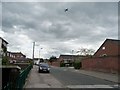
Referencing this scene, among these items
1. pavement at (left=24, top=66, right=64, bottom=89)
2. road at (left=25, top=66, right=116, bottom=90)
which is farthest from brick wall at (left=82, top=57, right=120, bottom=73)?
pavement at (left=24, top=66, right=64, bottom=89)

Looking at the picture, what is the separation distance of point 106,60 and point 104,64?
0.91m

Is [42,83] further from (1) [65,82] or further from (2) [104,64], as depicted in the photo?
(2) [104,64]

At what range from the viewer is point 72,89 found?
16922 millimetres

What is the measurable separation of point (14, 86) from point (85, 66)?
4132 cm

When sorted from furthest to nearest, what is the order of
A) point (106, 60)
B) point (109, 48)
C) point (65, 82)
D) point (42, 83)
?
point (109, 48) < point (106, 60) < point (65, 82) < point (42, 83)

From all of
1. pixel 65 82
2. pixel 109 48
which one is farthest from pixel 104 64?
pixel 65 82

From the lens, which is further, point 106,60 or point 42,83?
point 106,60

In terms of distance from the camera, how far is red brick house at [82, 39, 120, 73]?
117 ft

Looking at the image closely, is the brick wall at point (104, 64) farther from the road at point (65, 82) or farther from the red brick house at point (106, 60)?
the road at point (65, 82)

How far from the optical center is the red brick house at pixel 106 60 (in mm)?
35594

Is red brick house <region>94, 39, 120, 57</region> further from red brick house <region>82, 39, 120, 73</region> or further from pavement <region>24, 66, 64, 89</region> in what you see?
pavement <region>24, 66, 64, 89</region>

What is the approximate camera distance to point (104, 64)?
39344 millimetres

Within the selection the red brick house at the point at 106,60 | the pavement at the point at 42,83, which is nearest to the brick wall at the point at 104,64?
the red brick house at the point at 106,60

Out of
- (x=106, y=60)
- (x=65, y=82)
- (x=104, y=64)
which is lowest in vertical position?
(x=65, y=82)
